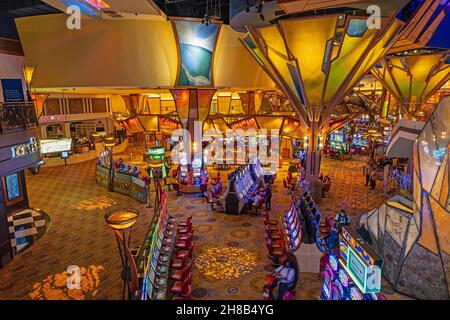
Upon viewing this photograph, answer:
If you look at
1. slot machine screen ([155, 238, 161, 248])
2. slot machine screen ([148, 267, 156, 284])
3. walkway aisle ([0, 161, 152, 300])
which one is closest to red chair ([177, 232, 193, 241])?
slot machine screen ([155, 238, 161, 248])

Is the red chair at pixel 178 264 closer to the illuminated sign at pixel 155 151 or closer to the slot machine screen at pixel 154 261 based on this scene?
the slot machine screen at pixel 154 261

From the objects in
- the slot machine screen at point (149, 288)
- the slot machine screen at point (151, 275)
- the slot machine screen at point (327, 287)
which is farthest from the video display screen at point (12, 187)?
the slot machine screen at point (327, 287)

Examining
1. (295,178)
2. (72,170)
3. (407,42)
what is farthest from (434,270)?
(72,170)

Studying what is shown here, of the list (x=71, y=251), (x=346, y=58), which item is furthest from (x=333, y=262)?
(x=346, y=58)

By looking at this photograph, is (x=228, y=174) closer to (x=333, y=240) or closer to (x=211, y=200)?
(x=211, y=200)

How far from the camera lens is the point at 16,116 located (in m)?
10.2

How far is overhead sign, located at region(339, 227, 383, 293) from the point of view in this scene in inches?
194

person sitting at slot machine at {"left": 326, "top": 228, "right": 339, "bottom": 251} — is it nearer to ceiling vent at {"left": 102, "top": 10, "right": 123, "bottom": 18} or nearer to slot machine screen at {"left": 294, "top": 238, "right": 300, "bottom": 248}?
slot machine screen at {"left": 294, "top": 238, "right": 300, "bottom": 248}

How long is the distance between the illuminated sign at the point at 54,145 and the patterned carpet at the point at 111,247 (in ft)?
10.6

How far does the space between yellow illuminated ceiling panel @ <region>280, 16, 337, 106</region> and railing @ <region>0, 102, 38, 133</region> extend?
874 cm

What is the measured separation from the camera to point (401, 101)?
1870cm

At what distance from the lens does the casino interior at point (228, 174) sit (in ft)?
20.3

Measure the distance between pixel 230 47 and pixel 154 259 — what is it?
1053 centimetres
